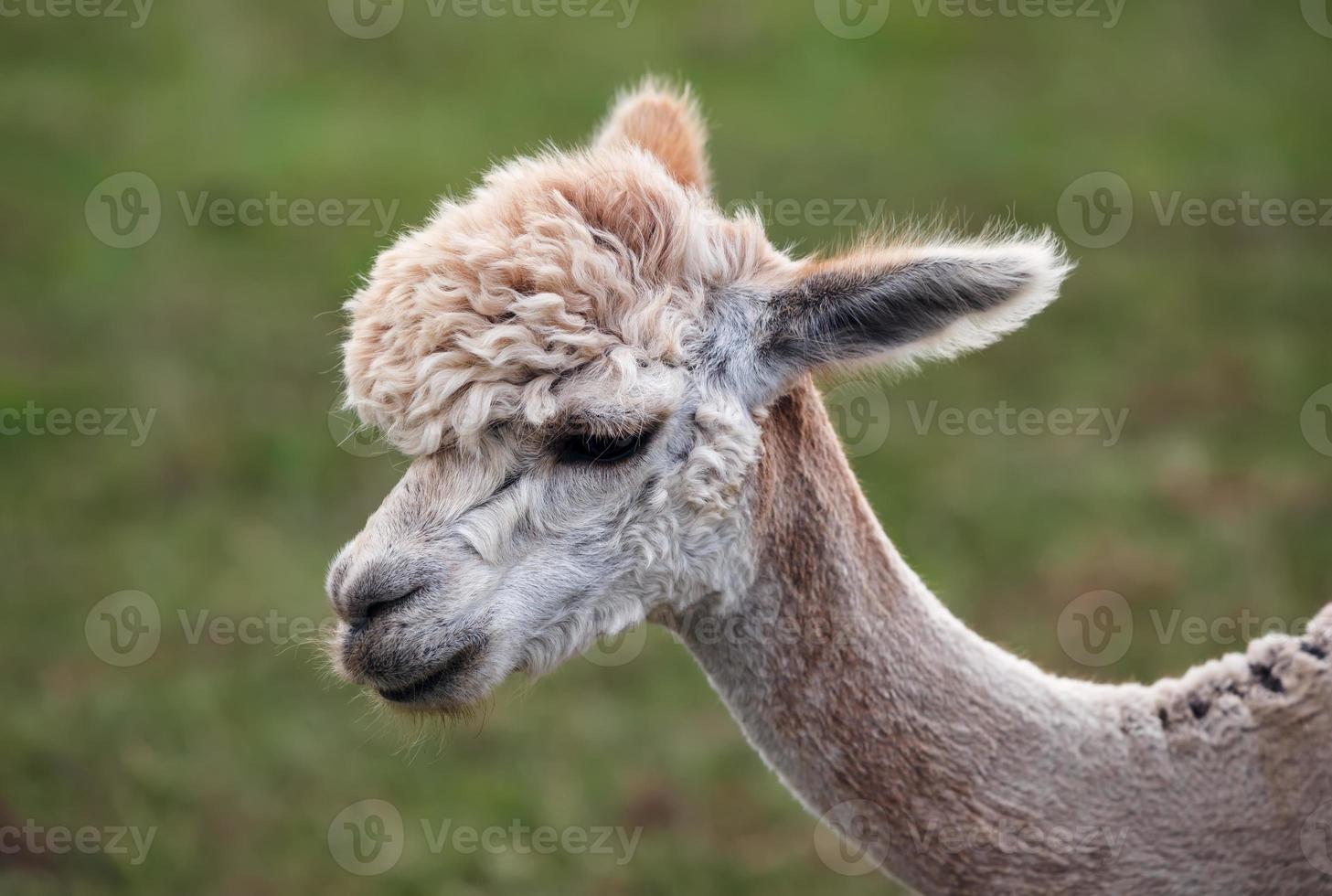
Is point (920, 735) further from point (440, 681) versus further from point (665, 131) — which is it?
point (665, 131)

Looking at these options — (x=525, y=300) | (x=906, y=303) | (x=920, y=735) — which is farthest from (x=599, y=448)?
(x=920, y=735)

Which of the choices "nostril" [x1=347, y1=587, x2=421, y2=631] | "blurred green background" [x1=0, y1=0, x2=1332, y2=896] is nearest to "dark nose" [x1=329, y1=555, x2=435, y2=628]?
"nostril" [x1=347, y1=587, x2=421, y2=631]

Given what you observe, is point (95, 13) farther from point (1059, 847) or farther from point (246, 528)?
point (1059, 847)

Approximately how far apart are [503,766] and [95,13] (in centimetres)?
912

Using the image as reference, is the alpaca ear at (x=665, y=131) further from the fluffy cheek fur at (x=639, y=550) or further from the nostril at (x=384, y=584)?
the nostril at (x=384, y=584)

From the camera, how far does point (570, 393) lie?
2646mm

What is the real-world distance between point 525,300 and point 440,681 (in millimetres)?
850

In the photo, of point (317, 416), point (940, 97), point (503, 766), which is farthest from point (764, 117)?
point (503, 766)

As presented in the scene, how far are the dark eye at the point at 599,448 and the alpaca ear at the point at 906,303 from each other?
0.38 metres

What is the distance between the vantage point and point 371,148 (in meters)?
10.4

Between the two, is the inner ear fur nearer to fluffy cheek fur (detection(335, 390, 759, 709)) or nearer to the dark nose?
fluffy cheek fur (detection(335, 390, 759, 709))

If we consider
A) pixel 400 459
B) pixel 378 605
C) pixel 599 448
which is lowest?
pixel 378 605

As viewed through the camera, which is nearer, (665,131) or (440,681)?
(440,681)

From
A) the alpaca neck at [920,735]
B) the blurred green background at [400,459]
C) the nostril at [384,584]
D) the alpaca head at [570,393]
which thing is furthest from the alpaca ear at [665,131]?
the blurred green background at [400,459]
